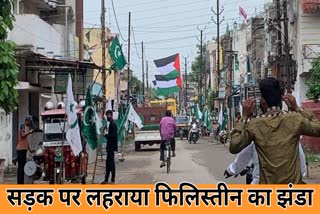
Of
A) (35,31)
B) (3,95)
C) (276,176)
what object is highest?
(35,31)

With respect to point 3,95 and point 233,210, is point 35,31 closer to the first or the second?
point 3,95

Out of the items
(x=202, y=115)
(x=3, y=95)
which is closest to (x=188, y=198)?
(x=3, y=95)

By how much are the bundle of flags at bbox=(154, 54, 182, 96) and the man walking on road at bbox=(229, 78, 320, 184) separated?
40.9 m

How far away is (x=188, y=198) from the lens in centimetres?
607

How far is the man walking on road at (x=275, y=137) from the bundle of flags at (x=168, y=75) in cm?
4094

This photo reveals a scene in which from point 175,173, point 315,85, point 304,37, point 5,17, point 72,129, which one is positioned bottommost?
point 175,173

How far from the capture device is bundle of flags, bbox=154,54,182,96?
4726cm

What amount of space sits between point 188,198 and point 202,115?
62.5 metres

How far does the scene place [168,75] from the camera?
47656 mm

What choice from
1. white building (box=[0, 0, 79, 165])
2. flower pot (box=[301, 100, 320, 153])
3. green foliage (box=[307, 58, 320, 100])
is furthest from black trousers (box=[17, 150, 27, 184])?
green foliage (box=[307, 58, 320, 100])

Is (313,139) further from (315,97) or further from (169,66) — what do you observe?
(169,66)

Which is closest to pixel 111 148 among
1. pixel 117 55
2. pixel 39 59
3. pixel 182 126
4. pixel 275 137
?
pixel 39 59

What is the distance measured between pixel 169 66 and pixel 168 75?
2.42ft

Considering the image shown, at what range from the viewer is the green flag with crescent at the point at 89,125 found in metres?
17.4
